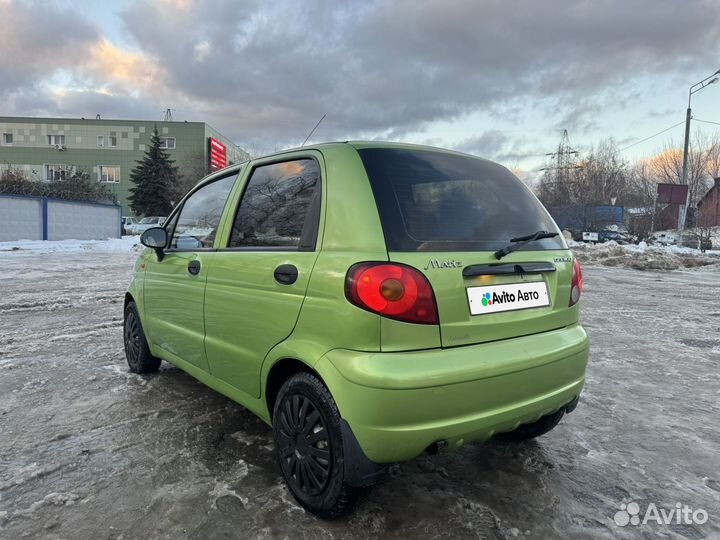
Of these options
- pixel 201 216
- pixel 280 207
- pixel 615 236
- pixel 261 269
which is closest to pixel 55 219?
pixel 201 216

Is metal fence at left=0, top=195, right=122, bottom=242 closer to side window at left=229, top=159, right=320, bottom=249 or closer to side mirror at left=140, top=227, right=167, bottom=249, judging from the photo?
side mirror at left=140, top=227, right=167, bottom=249

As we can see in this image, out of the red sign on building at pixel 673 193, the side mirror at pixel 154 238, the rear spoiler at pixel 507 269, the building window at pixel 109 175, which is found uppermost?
the building window at pixel 109 175

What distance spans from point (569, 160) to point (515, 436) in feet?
246

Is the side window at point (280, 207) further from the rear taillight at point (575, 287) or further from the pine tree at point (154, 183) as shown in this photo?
the pine tree at point (154, 183)

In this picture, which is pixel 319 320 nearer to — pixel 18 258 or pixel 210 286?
pixel 210 286

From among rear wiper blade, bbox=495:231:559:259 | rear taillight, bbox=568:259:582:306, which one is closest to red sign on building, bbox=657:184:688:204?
rear taillight, bbox=568:259:582:306

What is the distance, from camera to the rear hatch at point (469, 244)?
2.05 meters

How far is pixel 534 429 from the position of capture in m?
2.91

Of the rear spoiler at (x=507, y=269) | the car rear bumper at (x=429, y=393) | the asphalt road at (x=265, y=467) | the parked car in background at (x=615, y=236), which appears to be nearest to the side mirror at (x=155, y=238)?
the asphalt road at (x=265, y=467)

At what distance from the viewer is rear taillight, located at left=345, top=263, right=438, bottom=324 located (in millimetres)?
1943

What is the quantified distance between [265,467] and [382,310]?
51.1 inches

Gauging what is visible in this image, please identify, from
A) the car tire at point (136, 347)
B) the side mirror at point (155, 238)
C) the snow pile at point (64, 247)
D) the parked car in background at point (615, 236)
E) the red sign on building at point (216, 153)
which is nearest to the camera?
the side mirror at point (155, 238)

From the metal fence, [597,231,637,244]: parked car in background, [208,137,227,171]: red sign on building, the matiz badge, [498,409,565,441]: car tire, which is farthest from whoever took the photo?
[208,137,227,171]: red sign on building

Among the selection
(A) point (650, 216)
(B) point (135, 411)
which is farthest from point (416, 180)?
(A) point (650, 216)
